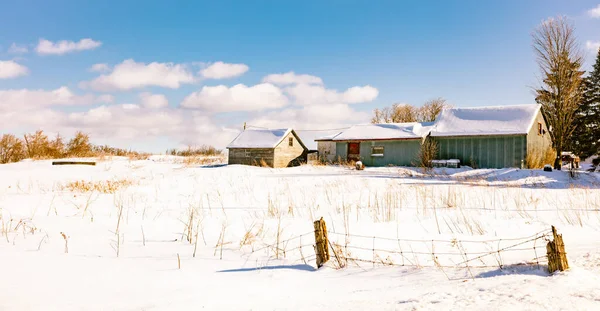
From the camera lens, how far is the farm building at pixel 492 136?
22734mm

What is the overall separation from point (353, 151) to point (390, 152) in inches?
117

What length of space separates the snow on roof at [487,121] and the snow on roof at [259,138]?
36.7 ft

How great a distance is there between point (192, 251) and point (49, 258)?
6.40ft

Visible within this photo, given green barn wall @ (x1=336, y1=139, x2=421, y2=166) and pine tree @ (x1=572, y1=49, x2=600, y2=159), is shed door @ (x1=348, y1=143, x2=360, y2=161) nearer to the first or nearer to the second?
green barn wall @ (x1=336, y1=139, x2=421, y2=166)

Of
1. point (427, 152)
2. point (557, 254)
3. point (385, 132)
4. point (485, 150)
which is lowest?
point (557, 254)

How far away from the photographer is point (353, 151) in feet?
92.1

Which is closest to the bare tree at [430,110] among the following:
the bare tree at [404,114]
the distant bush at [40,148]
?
the bare tree at [404,114]

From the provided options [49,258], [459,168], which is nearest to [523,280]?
[49,258]

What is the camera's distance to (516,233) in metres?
6.36

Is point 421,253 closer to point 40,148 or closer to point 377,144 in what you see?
point 377,144

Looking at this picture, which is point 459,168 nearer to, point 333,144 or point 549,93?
point 549,93

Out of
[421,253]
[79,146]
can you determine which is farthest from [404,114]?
[421,253]

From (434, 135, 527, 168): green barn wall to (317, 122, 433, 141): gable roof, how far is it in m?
1.80

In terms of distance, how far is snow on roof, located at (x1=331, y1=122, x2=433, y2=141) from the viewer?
25.6 metres
